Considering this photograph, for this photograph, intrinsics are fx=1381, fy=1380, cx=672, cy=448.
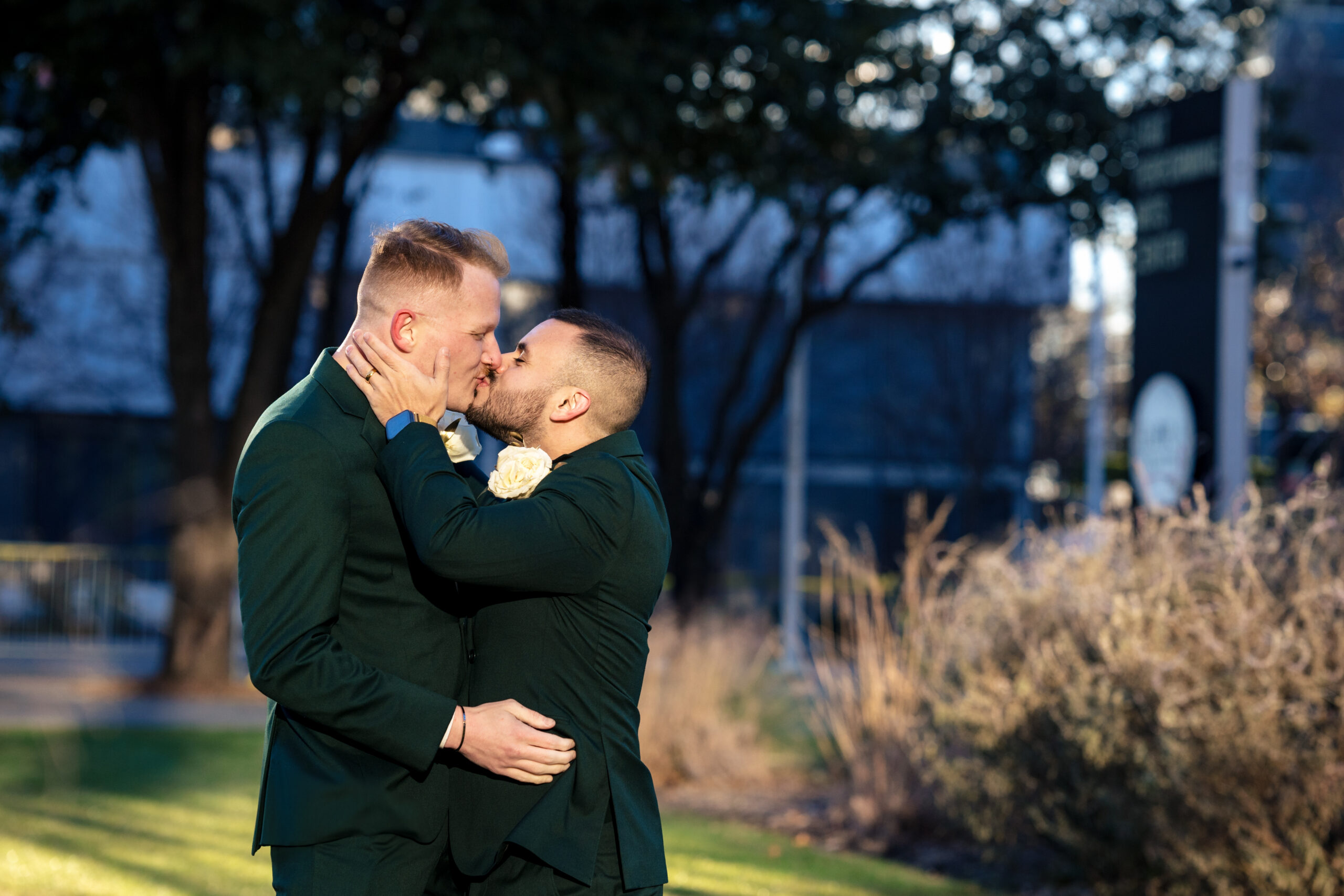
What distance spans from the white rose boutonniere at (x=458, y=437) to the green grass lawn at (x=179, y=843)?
165 inches

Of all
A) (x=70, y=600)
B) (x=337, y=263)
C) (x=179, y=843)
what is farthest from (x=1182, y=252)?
(x=70, y=600)

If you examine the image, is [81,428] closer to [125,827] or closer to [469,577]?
[125,827]

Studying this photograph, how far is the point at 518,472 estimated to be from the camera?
283 centimetres

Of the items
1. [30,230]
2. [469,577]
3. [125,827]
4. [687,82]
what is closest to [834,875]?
[125,827]

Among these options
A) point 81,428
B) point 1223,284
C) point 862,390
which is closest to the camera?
point 1223,284

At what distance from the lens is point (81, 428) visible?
27016 mm

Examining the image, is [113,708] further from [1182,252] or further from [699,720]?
[1182,252]

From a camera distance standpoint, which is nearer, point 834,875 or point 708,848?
point 834,875

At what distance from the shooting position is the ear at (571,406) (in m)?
2.95

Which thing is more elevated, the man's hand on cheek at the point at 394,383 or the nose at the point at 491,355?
the nose at the point at 491,355

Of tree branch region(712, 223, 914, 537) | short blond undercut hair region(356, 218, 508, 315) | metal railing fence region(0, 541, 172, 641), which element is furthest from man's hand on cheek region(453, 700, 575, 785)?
metal railing fence region(0, 541, 172, 641)

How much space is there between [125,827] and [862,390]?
24.7 meters

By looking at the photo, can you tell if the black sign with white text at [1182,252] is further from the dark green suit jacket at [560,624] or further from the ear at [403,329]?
the ear at [403,329]

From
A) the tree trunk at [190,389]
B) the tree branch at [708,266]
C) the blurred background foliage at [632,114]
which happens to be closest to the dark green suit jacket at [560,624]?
the blurred background foliage at [632,114]
